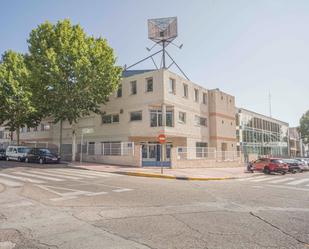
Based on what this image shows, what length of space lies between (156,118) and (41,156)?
11.9 m

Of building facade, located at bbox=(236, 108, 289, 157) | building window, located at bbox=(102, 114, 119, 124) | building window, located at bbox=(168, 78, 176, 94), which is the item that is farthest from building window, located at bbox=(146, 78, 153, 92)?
building facade, located at bbox=(236, 108, 289, 157)

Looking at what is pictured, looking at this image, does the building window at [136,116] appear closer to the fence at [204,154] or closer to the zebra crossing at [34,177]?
the fence at [204,154]

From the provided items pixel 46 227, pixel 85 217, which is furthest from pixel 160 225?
pixel 46 227

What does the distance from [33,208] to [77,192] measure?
2.77 metres

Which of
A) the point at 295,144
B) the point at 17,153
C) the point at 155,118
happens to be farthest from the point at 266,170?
the point at 295,144

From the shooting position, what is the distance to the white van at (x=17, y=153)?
1117 inches

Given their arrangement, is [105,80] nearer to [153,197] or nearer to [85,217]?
[153,197]

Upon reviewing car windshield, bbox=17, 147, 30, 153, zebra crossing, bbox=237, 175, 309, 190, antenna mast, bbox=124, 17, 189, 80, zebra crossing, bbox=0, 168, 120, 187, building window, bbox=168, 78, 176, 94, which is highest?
antenna mast, bbox=124, 17, 189, 80

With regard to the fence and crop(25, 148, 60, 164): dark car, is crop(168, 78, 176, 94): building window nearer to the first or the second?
Result: the fence

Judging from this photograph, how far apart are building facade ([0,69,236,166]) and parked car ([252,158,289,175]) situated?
6140mm

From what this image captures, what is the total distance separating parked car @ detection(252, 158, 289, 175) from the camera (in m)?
22.8

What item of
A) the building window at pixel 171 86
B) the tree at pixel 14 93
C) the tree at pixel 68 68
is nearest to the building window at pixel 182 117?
the building window at pixel 171 86

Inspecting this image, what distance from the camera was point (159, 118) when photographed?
2759 centimetres

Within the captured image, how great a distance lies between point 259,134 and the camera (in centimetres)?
4925
